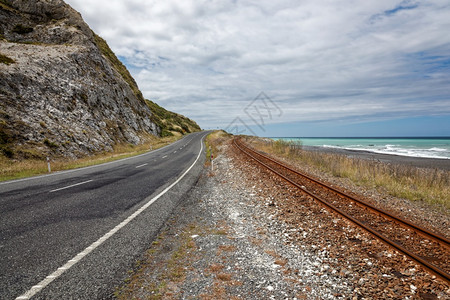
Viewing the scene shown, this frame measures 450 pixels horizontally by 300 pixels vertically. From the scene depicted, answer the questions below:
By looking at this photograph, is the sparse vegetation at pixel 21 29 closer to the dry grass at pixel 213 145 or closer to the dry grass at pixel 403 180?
the dry grass at pixel 213 145

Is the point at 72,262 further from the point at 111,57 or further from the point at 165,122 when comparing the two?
the point at 165,122

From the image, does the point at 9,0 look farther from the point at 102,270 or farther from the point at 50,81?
the point at 102,270

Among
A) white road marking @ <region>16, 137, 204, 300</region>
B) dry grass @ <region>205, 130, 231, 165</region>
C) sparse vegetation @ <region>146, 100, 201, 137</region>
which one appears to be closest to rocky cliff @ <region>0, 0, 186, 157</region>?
dry grass @ <region>205, 130, 231, 165</region>

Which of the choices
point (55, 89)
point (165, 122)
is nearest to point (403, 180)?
point (55, 89)

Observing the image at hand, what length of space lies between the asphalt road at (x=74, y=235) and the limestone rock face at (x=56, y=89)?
13.3 m

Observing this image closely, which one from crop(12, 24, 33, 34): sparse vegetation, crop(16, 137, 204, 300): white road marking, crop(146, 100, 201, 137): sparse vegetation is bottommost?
crop(16, 137, 204, 300): white road marking

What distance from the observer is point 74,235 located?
15.4ft

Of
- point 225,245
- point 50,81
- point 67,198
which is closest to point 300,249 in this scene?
point 225,245

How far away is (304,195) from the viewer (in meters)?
7.94

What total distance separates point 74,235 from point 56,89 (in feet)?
87.4

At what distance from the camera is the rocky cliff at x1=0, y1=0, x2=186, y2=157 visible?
19.1 metres

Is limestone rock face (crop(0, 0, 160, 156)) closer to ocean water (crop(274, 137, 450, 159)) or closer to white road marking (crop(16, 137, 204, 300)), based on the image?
white road marking (crop(16, 137, 204, 300))

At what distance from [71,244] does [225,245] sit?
287 centimetres

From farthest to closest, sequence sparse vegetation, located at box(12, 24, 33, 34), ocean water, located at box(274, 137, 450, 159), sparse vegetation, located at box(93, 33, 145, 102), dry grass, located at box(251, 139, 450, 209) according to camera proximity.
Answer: sparse vegetation, located at box(93, 33, 145, 102) < ocean water, located at box(274, 137, 450, 159) < sparse vegetation, located at box(12, 24, 33, 34) < dry grass, located at box(251, 139, 450, 209)
